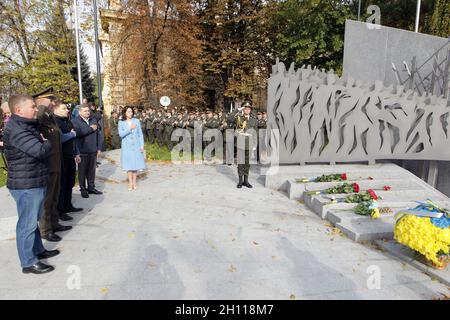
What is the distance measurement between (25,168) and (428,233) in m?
4.42

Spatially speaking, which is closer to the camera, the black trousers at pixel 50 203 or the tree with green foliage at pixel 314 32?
the black trousers at pixel 50 203

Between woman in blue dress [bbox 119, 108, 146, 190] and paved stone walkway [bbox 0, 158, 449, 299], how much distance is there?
3.02ft

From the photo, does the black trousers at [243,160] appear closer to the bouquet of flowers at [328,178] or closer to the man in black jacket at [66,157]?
the bouquet of flowers at [328,178]

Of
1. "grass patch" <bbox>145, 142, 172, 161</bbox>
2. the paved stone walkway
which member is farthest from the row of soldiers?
the paved stone walkway

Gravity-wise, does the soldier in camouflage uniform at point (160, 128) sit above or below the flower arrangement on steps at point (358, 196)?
above

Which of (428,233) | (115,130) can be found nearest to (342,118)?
(428,233)

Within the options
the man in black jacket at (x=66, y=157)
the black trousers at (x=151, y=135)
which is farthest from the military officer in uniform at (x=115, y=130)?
the man in black jacket at (x=66, y=157)

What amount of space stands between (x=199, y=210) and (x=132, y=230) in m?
1.33

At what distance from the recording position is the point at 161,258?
151 inches

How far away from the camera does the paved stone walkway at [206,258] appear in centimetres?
321

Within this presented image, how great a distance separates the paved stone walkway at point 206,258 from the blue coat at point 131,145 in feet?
2.98

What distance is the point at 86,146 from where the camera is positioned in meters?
6.27
